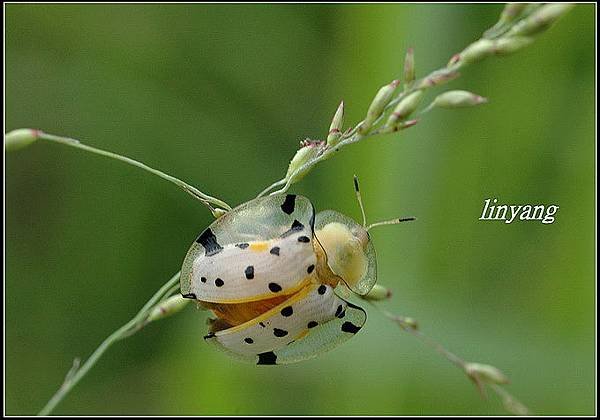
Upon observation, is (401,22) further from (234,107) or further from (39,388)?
(39,388)

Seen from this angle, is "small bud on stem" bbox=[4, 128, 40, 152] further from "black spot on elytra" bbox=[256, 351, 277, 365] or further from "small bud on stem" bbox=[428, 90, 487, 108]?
"small bud on stem" bbox=[428, 90, 487, 108]

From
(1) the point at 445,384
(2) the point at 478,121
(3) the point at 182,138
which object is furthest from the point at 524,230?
(3) the point at 182,138

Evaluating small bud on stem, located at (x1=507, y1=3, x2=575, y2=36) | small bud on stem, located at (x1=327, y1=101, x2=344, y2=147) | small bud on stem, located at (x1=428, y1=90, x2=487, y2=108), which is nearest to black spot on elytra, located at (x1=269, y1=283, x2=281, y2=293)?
small bud on stem, located at (x1=327, y1=101, x2=344, y2=147)

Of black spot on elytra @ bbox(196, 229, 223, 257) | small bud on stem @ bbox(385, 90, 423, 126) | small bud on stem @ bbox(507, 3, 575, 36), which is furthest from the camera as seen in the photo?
black spot on elytra @ bbox(196, 229, 223, 257)

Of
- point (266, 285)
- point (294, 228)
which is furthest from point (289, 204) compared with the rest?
point (266, 285)

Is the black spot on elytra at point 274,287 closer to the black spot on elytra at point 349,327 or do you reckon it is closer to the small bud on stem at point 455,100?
the black spot on elytra at point 349,327

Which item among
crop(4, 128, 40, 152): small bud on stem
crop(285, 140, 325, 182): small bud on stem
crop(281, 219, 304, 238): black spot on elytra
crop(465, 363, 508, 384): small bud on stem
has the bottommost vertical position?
crop(465, 363, 508, 384): small bud on stem
